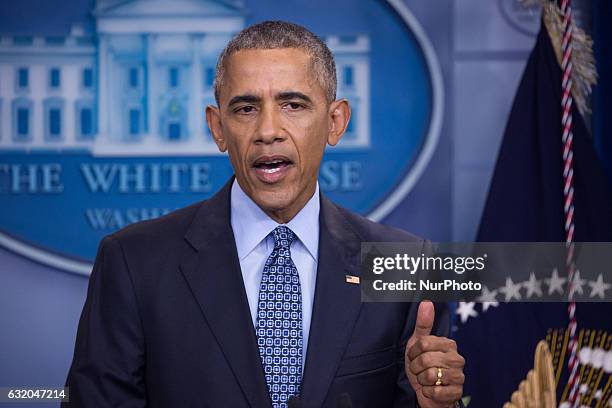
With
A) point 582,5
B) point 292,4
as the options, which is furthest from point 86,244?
point 582,5

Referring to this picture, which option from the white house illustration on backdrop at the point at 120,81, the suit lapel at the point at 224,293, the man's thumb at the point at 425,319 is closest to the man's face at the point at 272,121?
the suit lapel at the point at 224,293

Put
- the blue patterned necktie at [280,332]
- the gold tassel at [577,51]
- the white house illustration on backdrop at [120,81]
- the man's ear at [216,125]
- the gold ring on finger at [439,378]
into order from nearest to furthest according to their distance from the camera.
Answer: the gold ring on finger at [439,378] → the blue patterned necktie at [280,332] → the man's ear at [216,125] → the gold tassel at [577,51] → the white house illustration on backdrop at [120,81]

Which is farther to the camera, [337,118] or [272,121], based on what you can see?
[337,118]

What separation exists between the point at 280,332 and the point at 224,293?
5.1 inches

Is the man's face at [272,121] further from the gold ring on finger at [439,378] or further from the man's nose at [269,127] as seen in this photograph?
the gold ring on finger at [439,378]

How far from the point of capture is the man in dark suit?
150 centimetres

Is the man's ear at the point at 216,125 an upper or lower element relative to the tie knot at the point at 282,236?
upper

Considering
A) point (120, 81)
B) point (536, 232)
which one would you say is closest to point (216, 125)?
point (120, 81)

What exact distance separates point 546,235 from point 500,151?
28 centimetres

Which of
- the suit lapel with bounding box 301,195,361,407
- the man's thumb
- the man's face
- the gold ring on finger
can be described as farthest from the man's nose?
the gold ring on finger

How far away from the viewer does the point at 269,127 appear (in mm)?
1552

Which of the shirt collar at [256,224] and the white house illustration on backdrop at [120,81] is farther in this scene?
the white house illustration on backdrop at [120,81]

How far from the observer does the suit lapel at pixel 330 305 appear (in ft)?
5.00

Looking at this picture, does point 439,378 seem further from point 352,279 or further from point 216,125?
point 216,125
